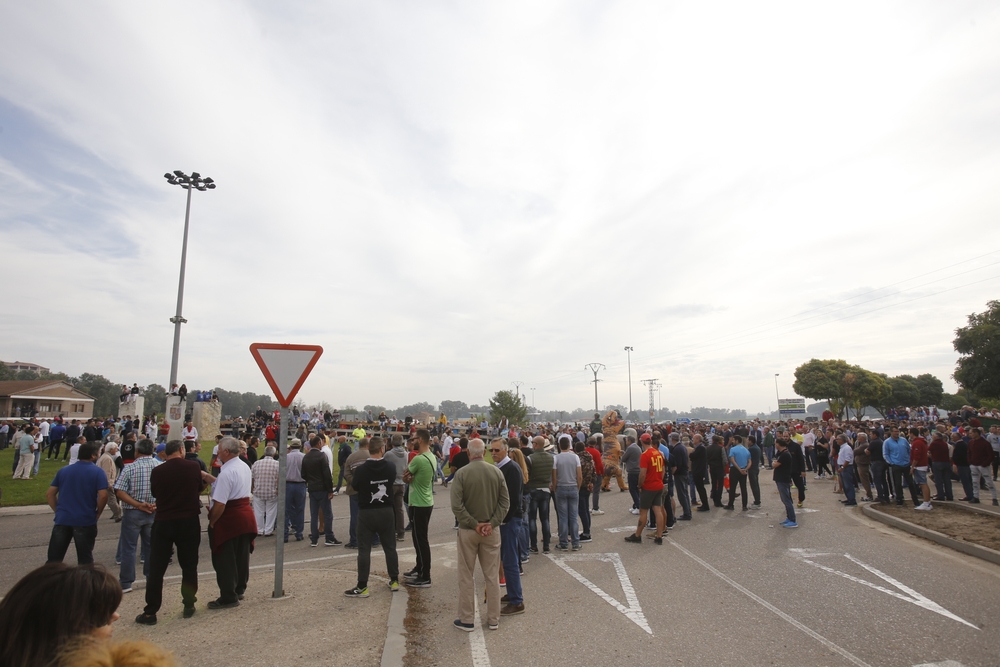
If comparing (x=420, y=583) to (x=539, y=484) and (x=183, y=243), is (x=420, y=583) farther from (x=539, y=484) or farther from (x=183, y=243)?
(x=183, y=243)

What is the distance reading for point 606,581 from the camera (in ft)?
23.5

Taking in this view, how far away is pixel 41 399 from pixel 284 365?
257 ft

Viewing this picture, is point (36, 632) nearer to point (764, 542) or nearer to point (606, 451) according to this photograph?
point (764, 542)

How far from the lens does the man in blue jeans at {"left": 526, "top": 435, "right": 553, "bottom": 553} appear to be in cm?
873

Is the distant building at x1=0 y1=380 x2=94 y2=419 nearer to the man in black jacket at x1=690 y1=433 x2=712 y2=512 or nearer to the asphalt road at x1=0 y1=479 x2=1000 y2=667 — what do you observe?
the man in black jacket at x1=690 y1=433 x2=712 y2=512

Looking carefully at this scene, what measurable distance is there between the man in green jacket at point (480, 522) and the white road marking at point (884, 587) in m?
4.90

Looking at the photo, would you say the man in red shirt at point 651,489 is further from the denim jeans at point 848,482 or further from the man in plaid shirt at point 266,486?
the denim jeans at point 848,482

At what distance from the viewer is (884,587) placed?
681 cm

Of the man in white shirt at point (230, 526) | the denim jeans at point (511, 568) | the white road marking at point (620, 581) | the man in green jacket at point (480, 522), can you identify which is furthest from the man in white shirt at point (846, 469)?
the man in white shirt at point (230, 526)

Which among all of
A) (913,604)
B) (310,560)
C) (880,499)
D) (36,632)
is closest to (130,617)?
(310,560)

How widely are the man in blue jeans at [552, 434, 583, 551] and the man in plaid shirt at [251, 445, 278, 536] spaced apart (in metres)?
5.07

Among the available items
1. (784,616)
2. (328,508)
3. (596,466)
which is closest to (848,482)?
(596,466)

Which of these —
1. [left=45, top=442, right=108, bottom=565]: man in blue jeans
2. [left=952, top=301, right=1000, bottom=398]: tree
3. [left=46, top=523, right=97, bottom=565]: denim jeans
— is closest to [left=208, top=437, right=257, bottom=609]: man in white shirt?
[left=45, top=442, right=108, bottom=565]: man in blue jeans

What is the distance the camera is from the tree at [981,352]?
36.4 metres
